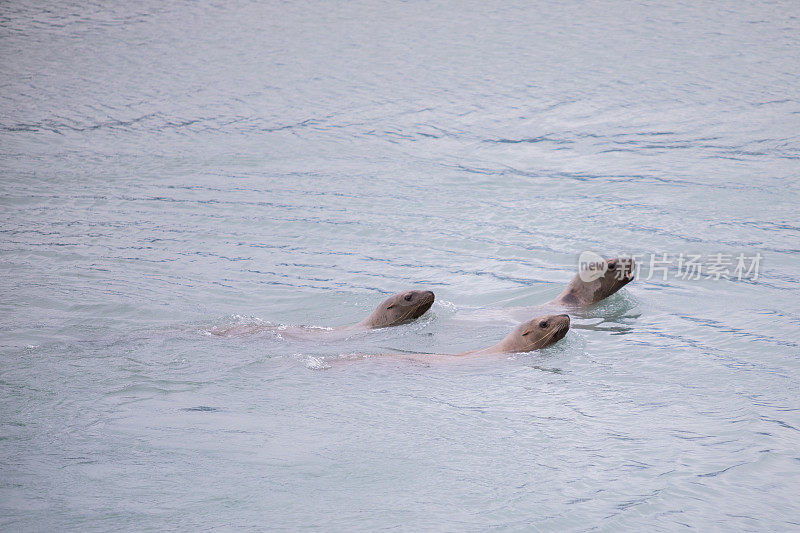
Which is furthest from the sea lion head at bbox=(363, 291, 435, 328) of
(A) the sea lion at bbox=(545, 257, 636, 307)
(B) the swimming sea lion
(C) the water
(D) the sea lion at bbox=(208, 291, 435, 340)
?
(A) the sea lion at bbox=(545, 257, 636, 307)

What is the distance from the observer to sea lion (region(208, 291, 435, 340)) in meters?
5.73

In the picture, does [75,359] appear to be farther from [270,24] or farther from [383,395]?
[270,24]

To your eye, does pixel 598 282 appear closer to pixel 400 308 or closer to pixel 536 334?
pixel 536 334

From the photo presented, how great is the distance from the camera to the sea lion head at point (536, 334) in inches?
210

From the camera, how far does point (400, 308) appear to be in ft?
19.2

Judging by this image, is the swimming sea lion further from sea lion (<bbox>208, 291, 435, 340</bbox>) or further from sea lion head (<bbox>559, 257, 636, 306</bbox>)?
sea lion (<bbox>208, 291, 435, 340</bbox>)

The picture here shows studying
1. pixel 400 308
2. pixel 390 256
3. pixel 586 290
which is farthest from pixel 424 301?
pixel 390 256

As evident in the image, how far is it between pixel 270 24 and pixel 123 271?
7213 mm

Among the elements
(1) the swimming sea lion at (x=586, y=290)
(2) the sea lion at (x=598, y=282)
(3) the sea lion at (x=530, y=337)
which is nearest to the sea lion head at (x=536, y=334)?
(3) the sea lion at (x=530, y=337)

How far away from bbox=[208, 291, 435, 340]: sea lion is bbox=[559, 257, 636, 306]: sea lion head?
0.99 metres

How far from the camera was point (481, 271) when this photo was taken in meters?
7.11

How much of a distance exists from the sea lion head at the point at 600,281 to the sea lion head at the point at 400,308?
0.98 metres

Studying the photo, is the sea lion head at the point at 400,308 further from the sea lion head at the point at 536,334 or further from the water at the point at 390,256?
the sea lion head at the point at 536,334

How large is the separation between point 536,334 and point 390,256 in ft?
7.54
